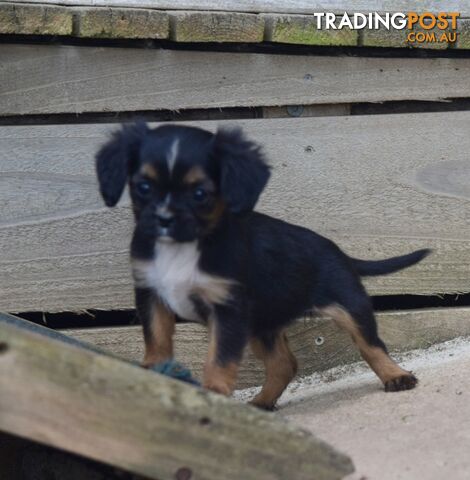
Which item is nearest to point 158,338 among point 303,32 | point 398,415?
point 398,415

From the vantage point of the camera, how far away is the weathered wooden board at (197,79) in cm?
487

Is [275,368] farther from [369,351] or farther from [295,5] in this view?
[295,5]

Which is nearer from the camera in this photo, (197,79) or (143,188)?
(143,188)

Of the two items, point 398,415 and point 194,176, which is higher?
point 194,176

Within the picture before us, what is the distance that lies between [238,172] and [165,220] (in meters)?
0.33

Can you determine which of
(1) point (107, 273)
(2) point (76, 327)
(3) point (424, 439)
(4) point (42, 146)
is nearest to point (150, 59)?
(4) point (42, 146)

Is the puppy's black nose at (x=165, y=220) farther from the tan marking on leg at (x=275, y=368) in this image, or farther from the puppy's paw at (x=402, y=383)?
the puppy's paw at (x=402, y=383)

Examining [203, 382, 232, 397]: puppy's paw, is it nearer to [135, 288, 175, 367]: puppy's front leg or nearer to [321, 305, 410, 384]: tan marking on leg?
[135, 288, 175, 367]: puppy's front leg

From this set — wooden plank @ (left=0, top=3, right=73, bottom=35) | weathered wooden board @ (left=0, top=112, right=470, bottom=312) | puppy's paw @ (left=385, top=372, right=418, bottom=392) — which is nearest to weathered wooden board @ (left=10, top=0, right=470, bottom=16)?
wooden plank @ (left=0, top=3, right=73, bottom=35)

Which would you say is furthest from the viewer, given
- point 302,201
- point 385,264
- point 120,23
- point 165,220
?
point 302,201

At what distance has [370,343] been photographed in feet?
15.2

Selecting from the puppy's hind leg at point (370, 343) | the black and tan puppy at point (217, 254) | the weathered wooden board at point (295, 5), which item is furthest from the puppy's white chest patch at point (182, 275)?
the weathered wooden board at point (295, 5)

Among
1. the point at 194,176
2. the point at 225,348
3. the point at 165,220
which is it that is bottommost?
the point at 225,348

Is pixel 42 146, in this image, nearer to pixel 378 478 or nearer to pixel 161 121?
pixel 161 121
